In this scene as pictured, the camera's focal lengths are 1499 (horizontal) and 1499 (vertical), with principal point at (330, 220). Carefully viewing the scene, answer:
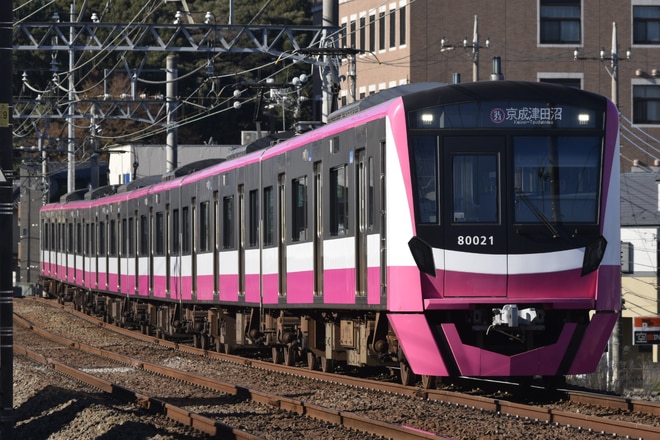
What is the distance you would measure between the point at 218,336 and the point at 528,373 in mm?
11425

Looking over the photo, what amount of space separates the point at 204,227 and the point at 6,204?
1172cm

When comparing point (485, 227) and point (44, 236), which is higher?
point (44, 236)

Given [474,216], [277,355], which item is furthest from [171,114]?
[474,216]

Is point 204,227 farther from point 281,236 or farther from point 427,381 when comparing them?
point 427,381

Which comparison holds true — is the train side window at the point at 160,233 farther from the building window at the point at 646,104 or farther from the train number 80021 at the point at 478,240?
the building window at the point at 646,104

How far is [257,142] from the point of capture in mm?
22719

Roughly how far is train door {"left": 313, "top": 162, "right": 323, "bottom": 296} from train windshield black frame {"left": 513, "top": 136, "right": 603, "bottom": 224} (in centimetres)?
367

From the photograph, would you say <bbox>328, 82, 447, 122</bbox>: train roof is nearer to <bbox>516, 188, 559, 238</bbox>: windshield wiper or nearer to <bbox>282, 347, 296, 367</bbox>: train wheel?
<bbox>516, 188, 559, 238</bbox>: windshield wiper

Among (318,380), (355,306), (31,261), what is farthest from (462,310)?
(31,261)

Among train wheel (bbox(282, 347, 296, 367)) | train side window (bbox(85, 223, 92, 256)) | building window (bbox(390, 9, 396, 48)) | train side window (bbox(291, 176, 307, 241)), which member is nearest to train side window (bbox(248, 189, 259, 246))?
train wheel (bbox(282, 347, 296, 367))

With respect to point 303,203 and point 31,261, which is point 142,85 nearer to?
point 31,261

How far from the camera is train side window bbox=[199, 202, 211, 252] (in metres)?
24.8

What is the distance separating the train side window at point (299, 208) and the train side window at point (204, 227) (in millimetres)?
5704

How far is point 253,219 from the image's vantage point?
21.5 m
